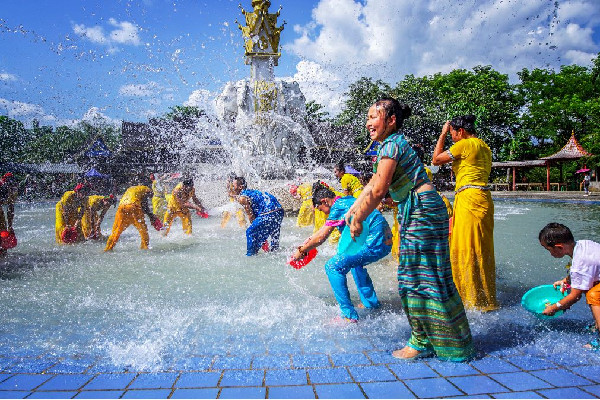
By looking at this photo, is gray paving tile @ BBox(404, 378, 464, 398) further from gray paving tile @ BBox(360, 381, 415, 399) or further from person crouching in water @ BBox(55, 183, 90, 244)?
person crouching in water @ BBox(55, 183, 90, 244)

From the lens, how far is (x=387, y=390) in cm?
240

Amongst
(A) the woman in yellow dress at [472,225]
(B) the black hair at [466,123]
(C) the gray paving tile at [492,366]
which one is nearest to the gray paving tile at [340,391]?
(C) the gray paving tile at [492,366]

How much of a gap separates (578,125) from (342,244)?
121 feet

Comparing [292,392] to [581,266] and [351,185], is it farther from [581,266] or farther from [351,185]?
[351,185]

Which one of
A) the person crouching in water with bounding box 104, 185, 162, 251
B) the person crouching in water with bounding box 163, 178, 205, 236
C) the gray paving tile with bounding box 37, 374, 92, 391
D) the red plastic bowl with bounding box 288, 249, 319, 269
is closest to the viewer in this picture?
the gray paving tile with bounding box 37, 374, 92, 391

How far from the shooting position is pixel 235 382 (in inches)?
99.3

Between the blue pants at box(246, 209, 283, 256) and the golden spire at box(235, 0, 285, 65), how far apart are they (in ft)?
37.2

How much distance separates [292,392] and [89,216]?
7.99 metres

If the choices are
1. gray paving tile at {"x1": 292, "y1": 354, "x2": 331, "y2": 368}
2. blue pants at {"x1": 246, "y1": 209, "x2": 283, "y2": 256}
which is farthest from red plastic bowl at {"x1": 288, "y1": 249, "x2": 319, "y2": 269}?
blue pants at {"x1": 246, "y1": 209, "x2": 283, "y2": 256}

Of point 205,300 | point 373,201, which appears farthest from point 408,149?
point 205,300

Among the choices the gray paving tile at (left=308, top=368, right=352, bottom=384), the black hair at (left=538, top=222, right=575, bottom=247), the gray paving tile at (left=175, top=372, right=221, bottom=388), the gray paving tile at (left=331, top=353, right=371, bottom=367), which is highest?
the black hair at (left=538, top=222, right=575, bottom=247)

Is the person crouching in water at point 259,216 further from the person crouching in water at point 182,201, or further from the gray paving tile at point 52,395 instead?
the gray paving tile at point 52,395

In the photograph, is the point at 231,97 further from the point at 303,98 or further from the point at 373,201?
the point at 373,201

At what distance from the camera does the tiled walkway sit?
2375 mm
